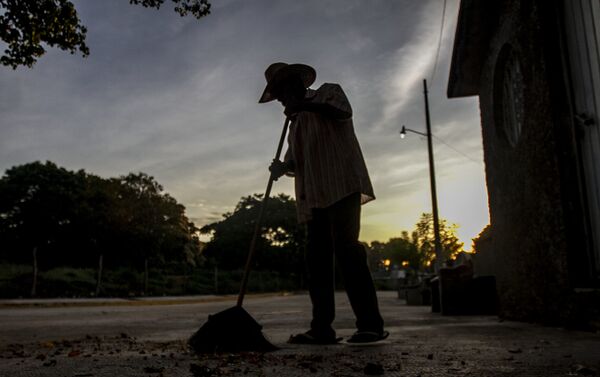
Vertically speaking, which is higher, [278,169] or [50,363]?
[278,169]

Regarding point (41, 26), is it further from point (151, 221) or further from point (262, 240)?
point (262, 240)

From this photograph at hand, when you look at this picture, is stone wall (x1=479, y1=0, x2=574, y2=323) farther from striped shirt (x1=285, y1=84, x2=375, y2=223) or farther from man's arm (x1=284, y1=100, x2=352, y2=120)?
man's arm (x1=284, y1=100, x2=352, y2=120)

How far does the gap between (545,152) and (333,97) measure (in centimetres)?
196

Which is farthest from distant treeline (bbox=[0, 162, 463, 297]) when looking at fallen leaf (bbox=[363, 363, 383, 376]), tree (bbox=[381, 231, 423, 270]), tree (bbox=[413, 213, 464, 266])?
tree (bbox=[381, 231, 423, 270])

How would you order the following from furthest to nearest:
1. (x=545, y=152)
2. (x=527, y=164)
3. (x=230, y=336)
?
(x=527, y=164) → (x=545, y=152) → (x=230, y=336)

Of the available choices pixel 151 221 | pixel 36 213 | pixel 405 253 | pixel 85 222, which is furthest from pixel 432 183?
Answer: pixel 405 253

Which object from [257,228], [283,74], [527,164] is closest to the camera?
[283,74]

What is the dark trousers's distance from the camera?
3.55m

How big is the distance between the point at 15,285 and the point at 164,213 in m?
13.0

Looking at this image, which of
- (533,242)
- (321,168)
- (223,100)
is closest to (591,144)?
(533,242)

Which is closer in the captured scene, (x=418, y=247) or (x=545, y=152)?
(x=545, y=152)

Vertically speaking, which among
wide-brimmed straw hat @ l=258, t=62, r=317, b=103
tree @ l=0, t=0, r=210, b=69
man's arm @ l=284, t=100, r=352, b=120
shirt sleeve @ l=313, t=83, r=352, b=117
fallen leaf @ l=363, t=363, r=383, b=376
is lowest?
fallen leaf @ l=363, t=363, r=383, b=376

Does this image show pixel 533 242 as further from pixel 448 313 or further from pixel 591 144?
pixel 448 313

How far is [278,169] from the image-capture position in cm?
385
